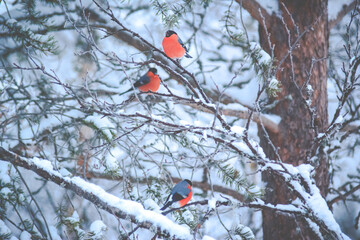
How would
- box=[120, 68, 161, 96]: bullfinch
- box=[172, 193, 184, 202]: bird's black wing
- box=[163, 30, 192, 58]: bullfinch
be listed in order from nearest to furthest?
1. box=[172, 193, 184, 202]: bird's black wing
2. box=[163, 30, 192, 58]: bullfinch
3. box=[120, 68, 161, 96]: bullfinch

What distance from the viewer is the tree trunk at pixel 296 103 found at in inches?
131

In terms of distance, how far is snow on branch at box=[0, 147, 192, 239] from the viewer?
6.31 ft

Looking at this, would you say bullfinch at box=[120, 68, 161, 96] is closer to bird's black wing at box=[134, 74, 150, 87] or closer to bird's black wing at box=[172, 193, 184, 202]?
bird's black wing at box=[134, 74, 150, 87]

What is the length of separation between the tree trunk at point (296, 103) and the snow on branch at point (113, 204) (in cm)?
163

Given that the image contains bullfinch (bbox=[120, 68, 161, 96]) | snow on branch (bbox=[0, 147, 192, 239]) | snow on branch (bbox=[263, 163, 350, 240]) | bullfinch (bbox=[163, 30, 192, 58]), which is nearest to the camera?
snow on branch (bbox=[0, 147, 192, 239])

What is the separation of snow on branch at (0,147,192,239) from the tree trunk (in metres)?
1.63

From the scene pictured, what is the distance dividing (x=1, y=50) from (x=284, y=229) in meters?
3.50

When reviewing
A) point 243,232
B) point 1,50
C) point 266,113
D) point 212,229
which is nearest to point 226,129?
point 243,232

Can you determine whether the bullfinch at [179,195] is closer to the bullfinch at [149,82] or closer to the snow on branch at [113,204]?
the snow on branch at [113,204]

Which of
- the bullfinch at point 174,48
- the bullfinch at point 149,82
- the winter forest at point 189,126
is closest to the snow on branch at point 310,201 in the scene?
the winter forest at point 189,126

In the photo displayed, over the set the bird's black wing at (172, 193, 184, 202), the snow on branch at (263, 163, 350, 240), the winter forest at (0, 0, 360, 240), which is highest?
the winter forest at (0, 0, 360, 240)

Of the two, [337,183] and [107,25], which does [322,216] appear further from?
[337,183]

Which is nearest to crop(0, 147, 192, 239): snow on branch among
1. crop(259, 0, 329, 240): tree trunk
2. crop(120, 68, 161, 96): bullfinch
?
crop(120, 68, 161, 96): bullfinch

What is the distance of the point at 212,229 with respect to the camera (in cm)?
723
